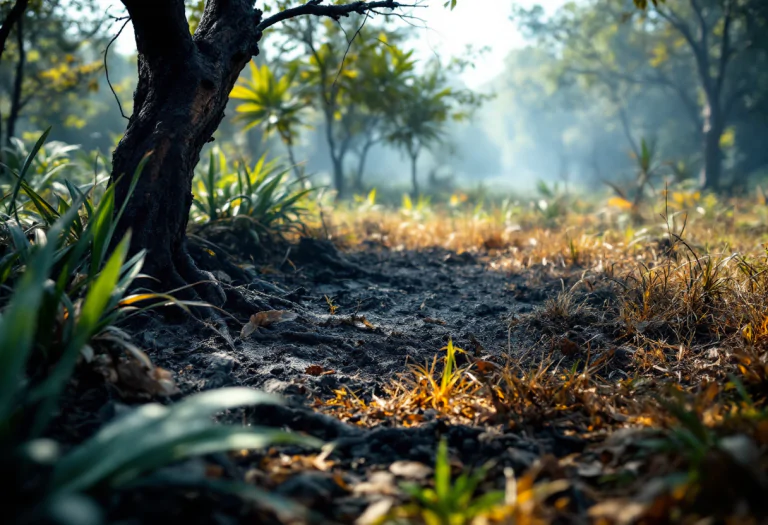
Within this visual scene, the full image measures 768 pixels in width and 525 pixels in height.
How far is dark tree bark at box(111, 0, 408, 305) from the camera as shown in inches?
106

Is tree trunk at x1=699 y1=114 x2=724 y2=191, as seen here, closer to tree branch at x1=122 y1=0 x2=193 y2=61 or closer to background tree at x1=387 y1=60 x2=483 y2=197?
background tree at x1=387 y1=60 x2=483 y2=197

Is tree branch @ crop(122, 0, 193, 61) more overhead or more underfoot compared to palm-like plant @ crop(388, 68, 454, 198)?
more underfoot

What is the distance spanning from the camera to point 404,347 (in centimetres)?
275

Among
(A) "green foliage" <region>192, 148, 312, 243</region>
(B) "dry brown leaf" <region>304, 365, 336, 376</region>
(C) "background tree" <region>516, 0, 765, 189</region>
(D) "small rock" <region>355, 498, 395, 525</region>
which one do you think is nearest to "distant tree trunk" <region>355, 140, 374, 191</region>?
(C) "background tree" <region>516, 0, 765, 189</region>

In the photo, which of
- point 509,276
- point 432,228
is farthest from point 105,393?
point 432,228

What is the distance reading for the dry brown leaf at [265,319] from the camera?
2.74m

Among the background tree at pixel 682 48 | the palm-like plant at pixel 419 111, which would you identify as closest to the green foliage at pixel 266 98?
the palm-like plant at pixel 419 111

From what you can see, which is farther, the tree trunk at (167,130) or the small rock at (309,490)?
the tree trunk at (167,130)

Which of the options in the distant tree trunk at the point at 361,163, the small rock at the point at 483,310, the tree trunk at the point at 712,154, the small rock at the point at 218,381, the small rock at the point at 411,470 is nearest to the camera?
the small rock at the point at 411,470

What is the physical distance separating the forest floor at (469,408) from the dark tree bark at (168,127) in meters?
0.41

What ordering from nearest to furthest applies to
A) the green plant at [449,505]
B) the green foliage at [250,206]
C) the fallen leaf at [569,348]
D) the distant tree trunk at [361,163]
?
1. the green plant at [449,505]
2. the fallen leaf at [569,348]
3. the green foliage at [250,206]
4. the distant tree trunk at [361,163]

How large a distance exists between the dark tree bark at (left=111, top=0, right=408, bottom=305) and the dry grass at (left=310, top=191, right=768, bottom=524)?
140 cm

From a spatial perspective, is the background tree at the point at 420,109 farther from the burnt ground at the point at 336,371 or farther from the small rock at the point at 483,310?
the small rock at the point at 483,310

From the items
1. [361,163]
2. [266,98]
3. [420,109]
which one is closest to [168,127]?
[266,98]
